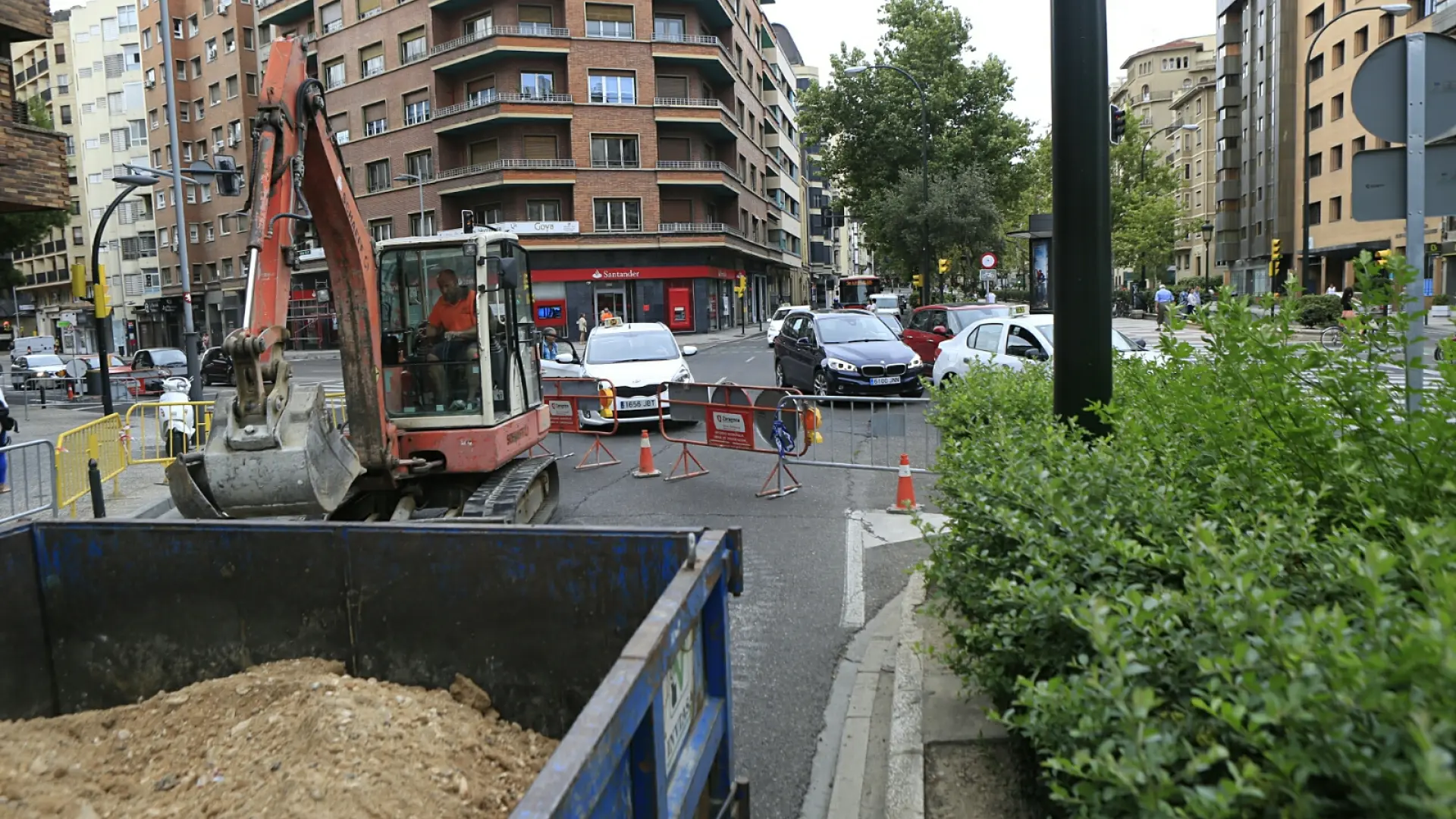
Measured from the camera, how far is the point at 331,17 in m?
53.2

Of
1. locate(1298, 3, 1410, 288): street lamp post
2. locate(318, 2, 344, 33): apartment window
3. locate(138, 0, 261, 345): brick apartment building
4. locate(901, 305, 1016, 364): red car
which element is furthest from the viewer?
locate(138, 0, 261, 345): brick apartment building

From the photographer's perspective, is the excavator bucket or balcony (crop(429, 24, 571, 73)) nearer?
the excavator bucket

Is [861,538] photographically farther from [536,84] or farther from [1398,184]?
[536,84]

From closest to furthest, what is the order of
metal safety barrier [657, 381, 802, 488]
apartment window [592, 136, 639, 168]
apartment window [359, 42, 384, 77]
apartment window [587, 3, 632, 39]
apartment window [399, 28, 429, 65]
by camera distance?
metal safety barrier [657, 381, 802, 488], apartment window [587, 3, 632, 39], apartment window [592, 136, 639, 168], apartment window [399, 28, 429, 65], apartment window [359, 42, 384, 77]

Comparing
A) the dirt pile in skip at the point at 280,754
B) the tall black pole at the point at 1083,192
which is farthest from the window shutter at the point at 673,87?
the dirt pile in skip at the point at 280,754

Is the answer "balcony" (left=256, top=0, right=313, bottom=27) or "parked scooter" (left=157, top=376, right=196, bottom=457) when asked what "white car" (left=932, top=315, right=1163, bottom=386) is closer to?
"parked scooter" (left=157, top=376, right=196, bottom=457)

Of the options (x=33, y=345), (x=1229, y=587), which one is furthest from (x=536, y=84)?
(x=1229, y=587)

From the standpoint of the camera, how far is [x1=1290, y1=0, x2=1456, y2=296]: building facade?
143ft

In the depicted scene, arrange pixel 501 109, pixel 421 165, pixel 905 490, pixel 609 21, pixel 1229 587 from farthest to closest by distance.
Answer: pixel 421 165 < pixel 609 21 < pixel 501 109 < pixel 905 490 < pixel 1229 587

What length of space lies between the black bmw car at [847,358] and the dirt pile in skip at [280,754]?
12.8 m

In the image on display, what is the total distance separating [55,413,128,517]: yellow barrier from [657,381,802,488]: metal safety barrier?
5.88m

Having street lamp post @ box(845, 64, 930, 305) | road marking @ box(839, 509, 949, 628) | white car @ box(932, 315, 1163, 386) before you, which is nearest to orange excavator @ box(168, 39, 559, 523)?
road marking @ box(839, 509, 949, 628)

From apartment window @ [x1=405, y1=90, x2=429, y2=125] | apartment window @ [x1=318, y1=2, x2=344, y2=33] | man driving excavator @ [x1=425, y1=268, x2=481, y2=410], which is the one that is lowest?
man driving excavator @ [x1=425, y1=268, x2=481, y2=410]

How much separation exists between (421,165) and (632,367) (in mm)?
38527
